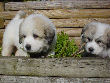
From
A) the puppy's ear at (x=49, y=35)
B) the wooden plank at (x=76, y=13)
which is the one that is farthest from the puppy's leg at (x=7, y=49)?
the wooden plank at (x=76, y=13)

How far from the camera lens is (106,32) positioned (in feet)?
14.4

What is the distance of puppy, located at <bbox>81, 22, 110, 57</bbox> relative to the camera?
430 cm

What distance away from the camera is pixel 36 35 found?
395 cm

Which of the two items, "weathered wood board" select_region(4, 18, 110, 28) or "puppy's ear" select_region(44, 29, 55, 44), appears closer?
"puppy's ear" select_region(44, 29, 55, 44)

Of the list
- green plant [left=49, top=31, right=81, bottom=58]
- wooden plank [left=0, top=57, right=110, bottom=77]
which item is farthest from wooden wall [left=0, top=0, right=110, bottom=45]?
wooden plank [left=0, top=57, right=110, bottom=77]

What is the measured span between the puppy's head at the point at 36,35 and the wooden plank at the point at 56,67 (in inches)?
32.3

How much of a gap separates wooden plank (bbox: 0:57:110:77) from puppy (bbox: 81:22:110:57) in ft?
4.31

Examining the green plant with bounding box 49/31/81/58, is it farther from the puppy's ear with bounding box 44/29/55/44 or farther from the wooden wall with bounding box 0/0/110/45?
the wooden wall with bounding box 0/0/110/45

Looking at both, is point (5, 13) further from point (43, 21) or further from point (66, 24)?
point (43, 21)

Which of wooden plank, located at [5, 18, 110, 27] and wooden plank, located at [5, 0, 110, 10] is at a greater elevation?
wooden plank, located at [5, 0, 110, 10]

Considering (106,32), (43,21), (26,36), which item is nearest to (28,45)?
(26,36)

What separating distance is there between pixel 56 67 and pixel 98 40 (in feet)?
4.99

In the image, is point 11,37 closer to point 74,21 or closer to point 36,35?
point 36,35

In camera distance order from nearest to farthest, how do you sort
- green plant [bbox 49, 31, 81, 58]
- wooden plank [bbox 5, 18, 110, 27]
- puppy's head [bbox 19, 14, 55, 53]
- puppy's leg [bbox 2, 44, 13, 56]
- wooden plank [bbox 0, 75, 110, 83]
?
wooden plank [bbox 0, 75, 110, 83], puppy's head [bbox 19, 14, 55, 53], green plant [bbox 49, 31, 81, 58], puppy's leg [bbox 2, 44, 13, 56], wooden plank [bbox 5, 18, 110, 27]
